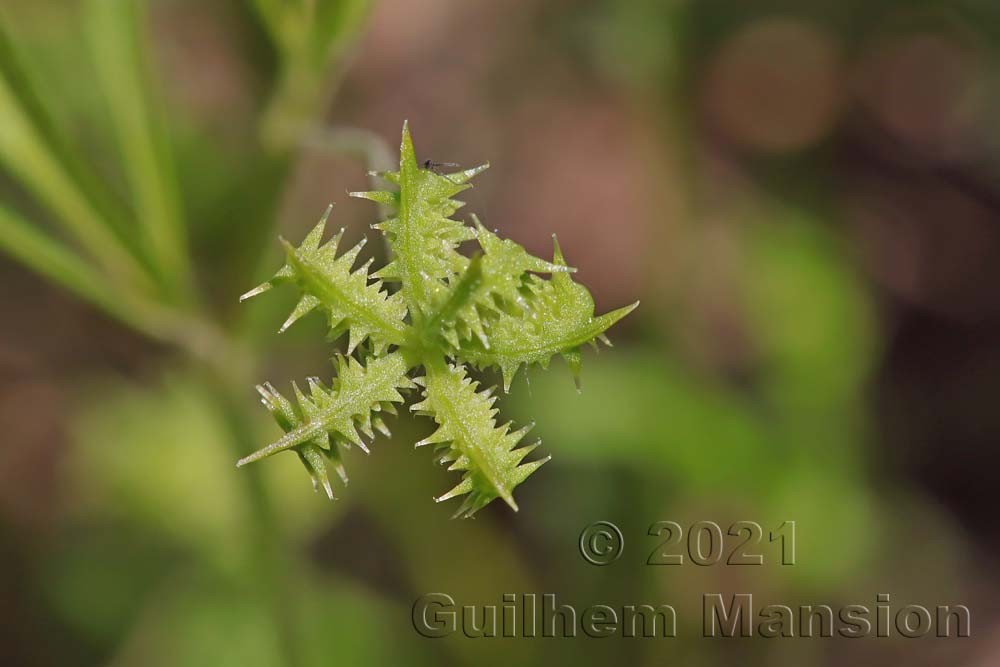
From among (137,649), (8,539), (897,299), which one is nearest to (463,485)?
(137,649)

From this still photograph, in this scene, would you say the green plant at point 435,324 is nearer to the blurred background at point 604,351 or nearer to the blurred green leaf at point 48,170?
the blurred green leaf at point 48,170

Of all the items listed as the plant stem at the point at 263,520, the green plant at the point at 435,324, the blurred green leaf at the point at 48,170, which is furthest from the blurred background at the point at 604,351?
the green plant at the point at 435,324

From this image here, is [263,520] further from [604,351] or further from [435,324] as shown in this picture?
[604,351]

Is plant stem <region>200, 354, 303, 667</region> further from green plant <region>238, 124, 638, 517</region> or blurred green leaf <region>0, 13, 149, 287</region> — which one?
green plant <region>238, 124, 638, 517</region>

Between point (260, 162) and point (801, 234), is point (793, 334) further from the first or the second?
point (260, 162)

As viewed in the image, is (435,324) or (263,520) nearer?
(435,324)

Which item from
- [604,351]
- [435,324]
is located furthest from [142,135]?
[604,351]
